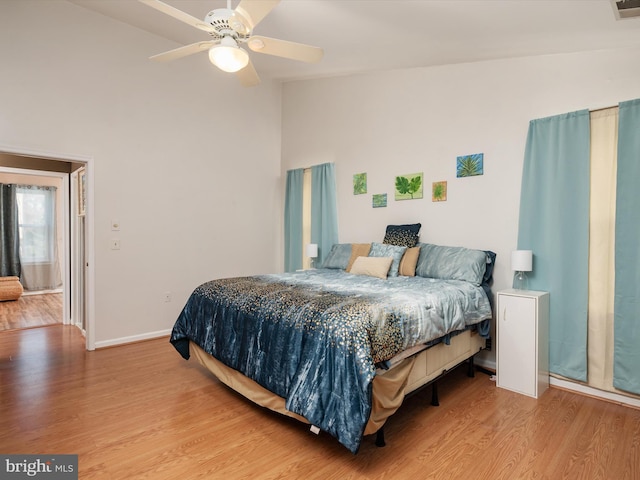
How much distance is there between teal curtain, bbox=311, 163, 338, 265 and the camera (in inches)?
183

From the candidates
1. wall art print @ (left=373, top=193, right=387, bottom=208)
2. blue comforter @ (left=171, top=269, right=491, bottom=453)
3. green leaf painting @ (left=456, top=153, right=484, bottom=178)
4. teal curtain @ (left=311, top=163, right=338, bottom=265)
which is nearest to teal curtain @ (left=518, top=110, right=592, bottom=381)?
green leaf painting @ (left=456, top=153, right=484, bottom=178)

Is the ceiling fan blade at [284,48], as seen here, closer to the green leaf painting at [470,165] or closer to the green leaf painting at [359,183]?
the green leaf painting at [470,165]

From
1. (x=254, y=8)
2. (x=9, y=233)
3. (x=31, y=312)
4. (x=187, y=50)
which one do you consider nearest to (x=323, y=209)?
(x=187, y=50)

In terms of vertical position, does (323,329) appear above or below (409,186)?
below

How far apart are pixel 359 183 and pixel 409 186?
0.70 meters

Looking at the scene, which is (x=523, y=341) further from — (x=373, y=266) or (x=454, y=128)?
(x=454, y=128)

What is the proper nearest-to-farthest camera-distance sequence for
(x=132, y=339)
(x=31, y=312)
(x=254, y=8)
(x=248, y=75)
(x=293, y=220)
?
(x=254, y=8) < (x=248, y=75) < (x=132, y=339) < (x=293, y=220) < (x=31, y=312)

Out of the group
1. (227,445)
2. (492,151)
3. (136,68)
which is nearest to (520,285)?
(492,151)

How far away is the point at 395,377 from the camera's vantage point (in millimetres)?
2059

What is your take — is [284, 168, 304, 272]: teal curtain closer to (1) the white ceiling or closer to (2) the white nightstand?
(1) the white ceiling

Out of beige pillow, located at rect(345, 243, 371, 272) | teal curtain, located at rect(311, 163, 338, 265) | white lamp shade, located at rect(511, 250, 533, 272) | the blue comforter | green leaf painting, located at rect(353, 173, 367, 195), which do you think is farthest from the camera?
teal curtain, located at rect(311, 163, 338, 265)

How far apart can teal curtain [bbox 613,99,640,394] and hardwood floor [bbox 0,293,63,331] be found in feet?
20.2

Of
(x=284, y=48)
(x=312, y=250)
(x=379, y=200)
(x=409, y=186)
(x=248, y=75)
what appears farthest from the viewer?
(x=312, y=250)

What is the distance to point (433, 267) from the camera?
3.33 meters
